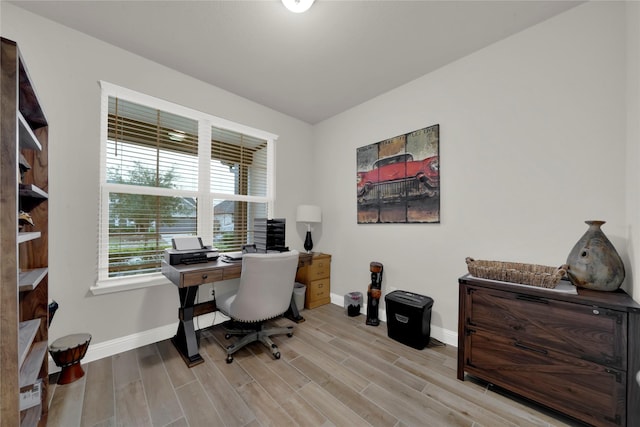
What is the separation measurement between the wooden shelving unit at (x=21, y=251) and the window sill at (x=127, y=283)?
517 mm

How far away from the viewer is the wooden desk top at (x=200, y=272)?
1854mm

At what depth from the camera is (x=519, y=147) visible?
1.93 meters

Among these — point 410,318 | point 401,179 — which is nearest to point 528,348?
point 410,318

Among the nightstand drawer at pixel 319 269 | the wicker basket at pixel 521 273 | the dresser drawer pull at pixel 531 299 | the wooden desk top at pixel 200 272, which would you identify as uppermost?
the wicker basket at pixel 521 273

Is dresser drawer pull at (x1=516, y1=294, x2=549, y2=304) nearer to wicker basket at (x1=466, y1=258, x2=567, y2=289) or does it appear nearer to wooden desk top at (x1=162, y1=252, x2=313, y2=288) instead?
wicker basket at (x1=466, y1=258, x2=567, y2=289)

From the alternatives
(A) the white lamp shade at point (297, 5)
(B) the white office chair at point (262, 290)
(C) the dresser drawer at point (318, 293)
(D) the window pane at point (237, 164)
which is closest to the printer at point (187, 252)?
(B) the white office chair at point (262, 290)

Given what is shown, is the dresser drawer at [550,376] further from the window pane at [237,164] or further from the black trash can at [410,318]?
the window pane at [237,164]

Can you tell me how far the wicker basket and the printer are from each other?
2.30m

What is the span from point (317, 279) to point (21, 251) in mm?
2646

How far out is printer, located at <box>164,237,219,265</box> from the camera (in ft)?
6.81

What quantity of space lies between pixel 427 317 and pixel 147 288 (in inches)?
107

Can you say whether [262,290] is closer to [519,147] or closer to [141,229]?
[141,229]

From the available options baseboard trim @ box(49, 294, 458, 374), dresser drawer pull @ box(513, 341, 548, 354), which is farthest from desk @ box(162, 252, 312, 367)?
dresser drawer pull @ box(513, 341, 548, 354)

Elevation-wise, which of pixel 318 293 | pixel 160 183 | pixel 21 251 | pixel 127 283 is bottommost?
pixel 318 293
